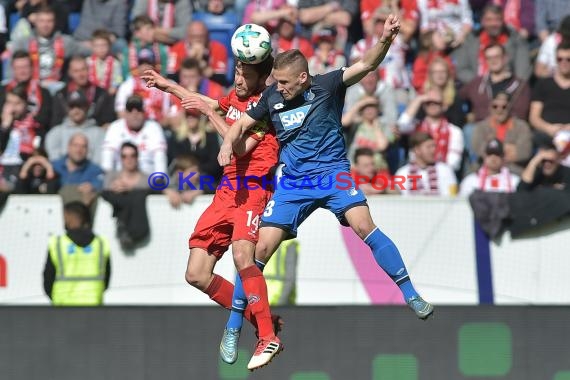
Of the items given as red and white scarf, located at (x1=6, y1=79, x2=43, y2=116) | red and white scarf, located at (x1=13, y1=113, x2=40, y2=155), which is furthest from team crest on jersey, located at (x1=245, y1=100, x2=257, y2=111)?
red and white scarf, located at (x1=6, y1=79, x2=43, y2=116)

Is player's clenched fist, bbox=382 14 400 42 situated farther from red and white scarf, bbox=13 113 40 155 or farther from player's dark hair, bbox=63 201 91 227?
red and white scarf, bbox=13 113 40 155

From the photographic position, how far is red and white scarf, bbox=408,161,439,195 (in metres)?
13.2

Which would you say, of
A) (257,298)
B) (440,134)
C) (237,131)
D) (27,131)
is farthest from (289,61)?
(27,131)

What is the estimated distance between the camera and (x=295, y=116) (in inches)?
386

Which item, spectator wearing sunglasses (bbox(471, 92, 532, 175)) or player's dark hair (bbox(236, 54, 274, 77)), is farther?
spectator wearing sunglasses (bbox(471, 92, 532, 175))

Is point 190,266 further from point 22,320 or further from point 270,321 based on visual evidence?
point 22,320

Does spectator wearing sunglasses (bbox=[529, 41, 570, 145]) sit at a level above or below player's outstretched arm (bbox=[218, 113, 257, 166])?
above

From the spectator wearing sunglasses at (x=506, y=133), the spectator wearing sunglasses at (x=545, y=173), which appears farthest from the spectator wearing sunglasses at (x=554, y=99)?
the spectator wearing sunglasses at (x=545, y=173)

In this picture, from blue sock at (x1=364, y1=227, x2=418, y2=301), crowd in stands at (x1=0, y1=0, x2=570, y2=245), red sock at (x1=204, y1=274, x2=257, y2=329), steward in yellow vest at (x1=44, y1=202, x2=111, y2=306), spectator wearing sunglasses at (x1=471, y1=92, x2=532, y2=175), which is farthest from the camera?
spectator wearing sunglasses at (x1=471, y1=92, x2=532, y2=175)

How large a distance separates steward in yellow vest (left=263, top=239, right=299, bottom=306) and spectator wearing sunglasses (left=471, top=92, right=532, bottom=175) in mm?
2390

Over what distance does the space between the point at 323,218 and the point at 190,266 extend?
2.65m

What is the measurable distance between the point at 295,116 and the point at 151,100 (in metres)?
5.22

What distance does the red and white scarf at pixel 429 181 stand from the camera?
13227mm

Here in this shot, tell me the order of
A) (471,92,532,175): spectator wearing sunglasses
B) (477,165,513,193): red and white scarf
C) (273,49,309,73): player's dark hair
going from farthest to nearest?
(471,92,532,175): spectator wearing sunglasses, (477,165,513,193): red and white scarf, (273,49,309,73): player's dark hair
